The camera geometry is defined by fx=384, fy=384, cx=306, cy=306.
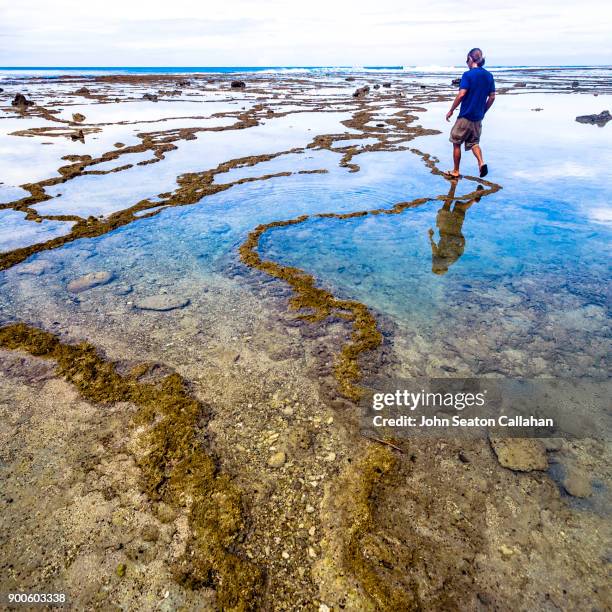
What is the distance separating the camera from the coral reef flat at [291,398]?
96.3 inches

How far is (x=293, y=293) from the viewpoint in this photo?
559cm

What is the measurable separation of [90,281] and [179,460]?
158 inches

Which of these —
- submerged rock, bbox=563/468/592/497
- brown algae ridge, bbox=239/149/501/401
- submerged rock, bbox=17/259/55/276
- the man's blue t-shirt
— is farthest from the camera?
the man's blue t-shirt

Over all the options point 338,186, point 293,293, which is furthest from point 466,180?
point 293,293

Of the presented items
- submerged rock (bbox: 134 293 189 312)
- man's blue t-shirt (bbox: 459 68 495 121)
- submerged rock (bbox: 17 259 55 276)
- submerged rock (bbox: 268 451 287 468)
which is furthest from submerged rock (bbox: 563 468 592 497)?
man's blue t-shirt (bbox: 459 68 495 121)

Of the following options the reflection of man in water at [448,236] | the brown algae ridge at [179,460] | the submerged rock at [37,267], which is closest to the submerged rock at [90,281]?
the submerged rock at [37,267]

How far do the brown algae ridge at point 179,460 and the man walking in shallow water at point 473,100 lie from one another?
9471mm

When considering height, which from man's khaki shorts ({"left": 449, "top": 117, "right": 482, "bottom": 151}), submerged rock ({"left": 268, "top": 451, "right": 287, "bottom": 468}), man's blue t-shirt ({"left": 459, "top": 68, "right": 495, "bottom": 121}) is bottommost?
submerged rock ({"left": 268, "top": 451, "right": 287, "bottom": 468})

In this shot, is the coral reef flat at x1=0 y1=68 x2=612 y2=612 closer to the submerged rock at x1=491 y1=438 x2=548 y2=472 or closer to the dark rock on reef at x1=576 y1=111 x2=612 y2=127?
the submerged rock at x1=491 y1=438 x2=548 y2=472

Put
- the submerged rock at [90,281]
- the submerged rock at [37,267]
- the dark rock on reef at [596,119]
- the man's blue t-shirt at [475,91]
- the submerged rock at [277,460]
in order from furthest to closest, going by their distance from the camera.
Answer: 1. the dark rock on reef at [596,119]
2. the man's blue t-shirt at [475,91]
3. the submerged rock at [37,267]
4. the submerged rock at [90,281]
5. the submerged rock at [277,460]

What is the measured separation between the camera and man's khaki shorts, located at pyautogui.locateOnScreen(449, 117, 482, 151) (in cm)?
1049

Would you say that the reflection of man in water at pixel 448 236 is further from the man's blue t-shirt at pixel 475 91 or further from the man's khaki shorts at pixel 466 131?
the man's blue t-shirt at pixel 475 91

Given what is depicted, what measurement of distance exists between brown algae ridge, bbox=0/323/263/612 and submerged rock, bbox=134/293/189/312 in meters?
1.02

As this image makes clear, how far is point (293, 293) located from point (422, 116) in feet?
76.5
